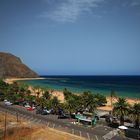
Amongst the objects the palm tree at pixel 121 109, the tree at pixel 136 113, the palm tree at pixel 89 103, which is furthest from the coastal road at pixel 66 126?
the palm tree at pixel 89 103

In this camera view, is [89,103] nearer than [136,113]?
No

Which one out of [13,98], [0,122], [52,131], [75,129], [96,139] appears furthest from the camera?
[13,98]

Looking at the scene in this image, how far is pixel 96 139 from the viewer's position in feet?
172

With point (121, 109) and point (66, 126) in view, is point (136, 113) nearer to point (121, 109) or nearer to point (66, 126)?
point (121, 109)

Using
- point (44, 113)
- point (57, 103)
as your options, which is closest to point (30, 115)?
point (44, 113)

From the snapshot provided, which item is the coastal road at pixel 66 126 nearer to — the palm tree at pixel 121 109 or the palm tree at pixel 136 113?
the palm tree at pixel 121 109

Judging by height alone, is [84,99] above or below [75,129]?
above

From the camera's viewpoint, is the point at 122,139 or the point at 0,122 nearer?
the point at 122,139

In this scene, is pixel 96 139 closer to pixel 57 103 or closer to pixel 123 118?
pixel 123 118

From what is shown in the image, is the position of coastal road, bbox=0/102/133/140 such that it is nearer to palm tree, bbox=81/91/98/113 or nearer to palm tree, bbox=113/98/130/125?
palm tree, bbox=113/98/130/125

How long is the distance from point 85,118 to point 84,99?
33.3ft

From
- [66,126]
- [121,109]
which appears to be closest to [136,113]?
[121,109]

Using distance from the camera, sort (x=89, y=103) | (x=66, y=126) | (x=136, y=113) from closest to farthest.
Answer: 1. (x=136, y=113)
2. (x=66, y=126)
3. (x=89, y=103)

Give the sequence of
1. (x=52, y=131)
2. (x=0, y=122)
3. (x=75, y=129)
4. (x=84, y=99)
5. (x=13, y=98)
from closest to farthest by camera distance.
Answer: (x=52, y=131) → (x=75, y=129) → (x=0, y=122) → (x=84, y=99) → (x=13, y=98)
